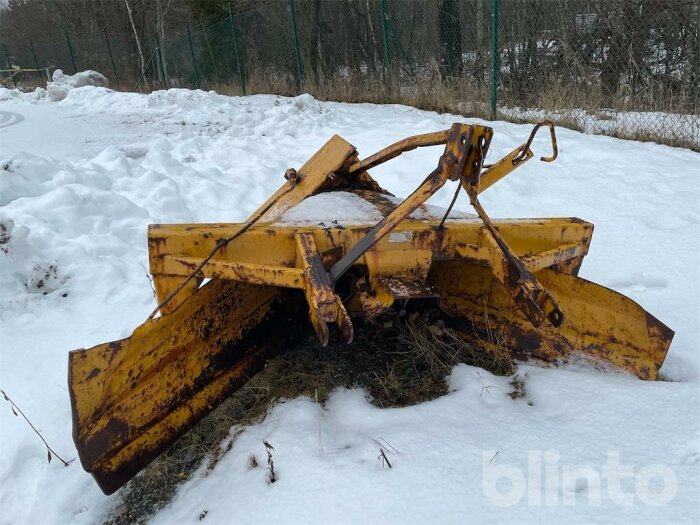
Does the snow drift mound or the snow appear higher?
the snow drift mound

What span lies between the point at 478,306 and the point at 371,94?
8188 millimetres

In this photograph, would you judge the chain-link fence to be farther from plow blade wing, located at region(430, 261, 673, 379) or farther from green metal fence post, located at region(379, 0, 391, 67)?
plow blade wing, located at region(430, 261, 673, 379)

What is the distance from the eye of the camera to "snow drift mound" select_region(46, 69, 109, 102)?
1240 centimetres

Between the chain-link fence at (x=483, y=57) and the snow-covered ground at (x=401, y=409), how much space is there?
5.08ft

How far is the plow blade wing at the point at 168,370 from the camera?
1.78 metres

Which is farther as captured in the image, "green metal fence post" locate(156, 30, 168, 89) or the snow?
"green metal fence post" locate(156, 30, 168, 89)

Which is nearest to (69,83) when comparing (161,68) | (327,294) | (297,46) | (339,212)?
→ (161,68)

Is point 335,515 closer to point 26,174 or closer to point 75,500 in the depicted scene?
point 75,500

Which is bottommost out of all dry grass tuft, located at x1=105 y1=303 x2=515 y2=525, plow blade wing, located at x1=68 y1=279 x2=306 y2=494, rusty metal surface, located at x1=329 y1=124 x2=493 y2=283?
dry grass tuft, located at x1=105 y1=303 x2=515 y2=525

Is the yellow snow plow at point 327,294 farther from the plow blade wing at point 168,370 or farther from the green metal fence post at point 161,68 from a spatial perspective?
the green metal fence post at point 161,68

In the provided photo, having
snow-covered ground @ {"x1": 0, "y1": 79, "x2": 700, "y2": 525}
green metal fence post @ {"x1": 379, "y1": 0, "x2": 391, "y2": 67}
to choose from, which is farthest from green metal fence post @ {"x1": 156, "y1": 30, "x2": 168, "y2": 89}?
snow-covered ground @ {"x1": 0, "y1": 79, "x2": 700, "y2": 525}

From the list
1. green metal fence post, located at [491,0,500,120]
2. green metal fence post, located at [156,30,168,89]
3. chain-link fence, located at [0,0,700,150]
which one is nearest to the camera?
chain-link fence, located at [0,0,700,150]

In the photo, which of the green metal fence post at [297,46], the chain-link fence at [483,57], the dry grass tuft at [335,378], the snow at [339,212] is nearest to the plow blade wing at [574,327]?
the dry grass tuft at [335,378]

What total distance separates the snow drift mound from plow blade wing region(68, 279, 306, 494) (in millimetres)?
12485
